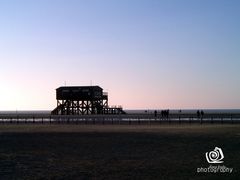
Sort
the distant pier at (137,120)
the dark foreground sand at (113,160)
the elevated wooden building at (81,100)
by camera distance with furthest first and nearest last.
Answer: the elevated wooden building at (81,100)
the distant pier at (137,120)
the dark foreground sand at (113,160)

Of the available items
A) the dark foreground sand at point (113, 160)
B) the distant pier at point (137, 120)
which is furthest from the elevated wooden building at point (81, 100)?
the dark foreground sand at point (113, 160)

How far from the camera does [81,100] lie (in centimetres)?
10612

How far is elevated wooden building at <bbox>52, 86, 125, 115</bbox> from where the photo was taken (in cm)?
10406

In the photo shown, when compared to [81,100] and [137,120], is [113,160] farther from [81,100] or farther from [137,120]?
[81,100]

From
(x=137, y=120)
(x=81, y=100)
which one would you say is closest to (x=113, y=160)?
(x=137, y=120)

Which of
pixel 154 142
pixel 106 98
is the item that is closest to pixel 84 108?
pixel 106 98

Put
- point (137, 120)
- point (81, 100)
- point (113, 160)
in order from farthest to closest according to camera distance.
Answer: point (81, 100) < point (137, 120) < point (113, 160)

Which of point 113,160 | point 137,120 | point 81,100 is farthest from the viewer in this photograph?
point 81,100

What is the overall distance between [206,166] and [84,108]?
89971 millimetres

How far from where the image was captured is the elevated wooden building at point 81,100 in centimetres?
10406

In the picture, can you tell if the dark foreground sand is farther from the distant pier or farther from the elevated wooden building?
the elevated wooden building

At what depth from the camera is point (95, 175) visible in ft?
54.0

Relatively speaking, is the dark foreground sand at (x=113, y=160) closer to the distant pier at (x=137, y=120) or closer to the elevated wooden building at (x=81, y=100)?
the distant pier at (x=137, y=120)

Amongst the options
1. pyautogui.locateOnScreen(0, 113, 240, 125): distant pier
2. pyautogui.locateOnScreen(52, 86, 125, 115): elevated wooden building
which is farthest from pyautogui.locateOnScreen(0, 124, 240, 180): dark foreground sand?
pyautogui.locateOnScreen(52, 86, 125, 115): elevated wooden building
